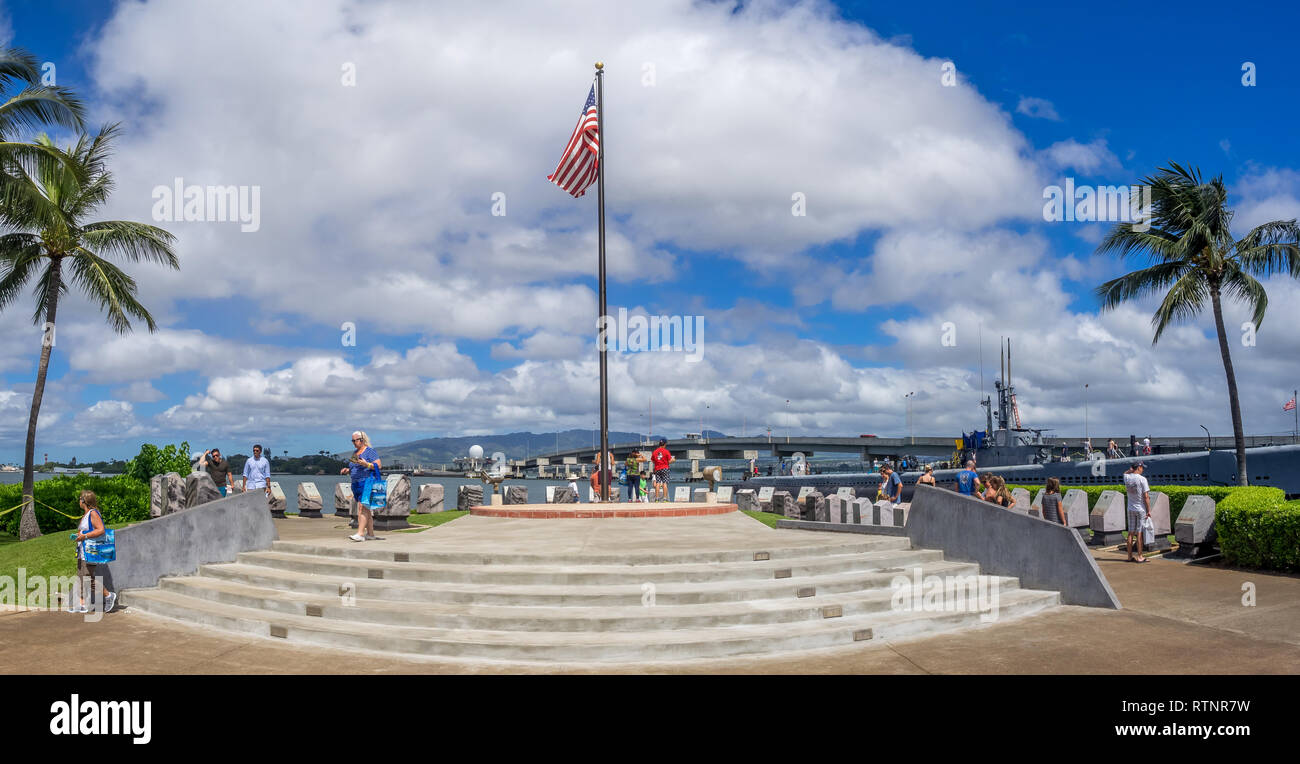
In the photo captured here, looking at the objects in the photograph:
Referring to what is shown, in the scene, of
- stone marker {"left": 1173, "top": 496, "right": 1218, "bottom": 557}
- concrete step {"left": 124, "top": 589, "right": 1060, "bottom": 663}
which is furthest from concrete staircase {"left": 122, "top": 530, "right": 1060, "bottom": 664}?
stone marker {"left": 1173, "top": 496, "right": 1218, "bottom": 557}

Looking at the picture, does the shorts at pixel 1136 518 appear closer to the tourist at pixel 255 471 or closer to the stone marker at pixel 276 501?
the tourist at pixel 255 471

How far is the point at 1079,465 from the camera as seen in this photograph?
44.4 meters

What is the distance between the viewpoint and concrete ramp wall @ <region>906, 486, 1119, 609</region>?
10336 millimetres

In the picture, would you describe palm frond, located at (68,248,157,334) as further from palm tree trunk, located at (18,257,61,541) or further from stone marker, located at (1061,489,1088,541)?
stone marker, located at (1061,489,1088,541)

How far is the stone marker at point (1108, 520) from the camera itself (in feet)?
55.1

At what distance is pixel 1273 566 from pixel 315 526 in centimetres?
1852

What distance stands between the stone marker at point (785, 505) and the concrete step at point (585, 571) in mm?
11912

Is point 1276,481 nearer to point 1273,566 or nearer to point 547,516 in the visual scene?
point 1273,566

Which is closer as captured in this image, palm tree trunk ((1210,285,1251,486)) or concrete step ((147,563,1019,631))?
concrete step ((147,563,1019,631))

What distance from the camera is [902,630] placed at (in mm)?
8609

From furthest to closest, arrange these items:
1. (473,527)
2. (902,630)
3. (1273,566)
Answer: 1. (473,527)
2. (1273,566)
3. (902,630)

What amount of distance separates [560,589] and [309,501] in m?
Result: 17.3

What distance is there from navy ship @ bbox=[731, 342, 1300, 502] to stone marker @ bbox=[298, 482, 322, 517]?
1613 cm
